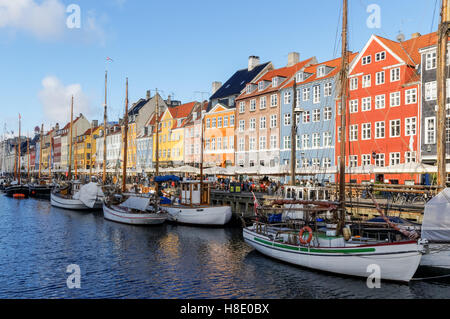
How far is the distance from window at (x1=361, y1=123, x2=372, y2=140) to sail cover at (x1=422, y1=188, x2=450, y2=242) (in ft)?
97.7

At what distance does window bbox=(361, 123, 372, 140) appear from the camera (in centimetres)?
4541

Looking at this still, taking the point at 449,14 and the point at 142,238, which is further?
the point at 142,238

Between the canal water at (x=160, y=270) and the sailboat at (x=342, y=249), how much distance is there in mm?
482

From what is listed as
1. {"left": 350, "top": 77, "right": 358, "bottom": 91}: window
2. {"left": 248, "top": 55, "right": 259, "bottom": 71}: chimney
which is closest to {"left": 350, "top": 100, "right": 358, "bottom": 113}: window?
{"left": 350, "top": 77, "right": 358, "bottom": 91}: window

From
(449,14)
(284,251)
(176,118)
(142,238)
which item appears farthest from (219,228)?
(176,118)

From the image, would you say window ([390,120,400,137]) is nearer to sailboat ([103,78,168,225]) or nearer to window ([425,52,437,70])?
window ([425,52,437,70])

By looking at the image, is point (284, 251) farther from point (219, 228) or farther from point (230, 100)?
point (230, 100)

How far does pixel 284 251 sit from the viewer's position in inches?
842

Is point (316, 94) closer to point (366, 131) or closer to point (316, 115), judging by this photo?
point (316, 115)

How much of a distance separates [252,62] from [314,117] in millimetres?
21021

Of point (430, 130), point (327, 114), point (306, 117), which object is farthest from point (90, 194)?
point (430, 130)

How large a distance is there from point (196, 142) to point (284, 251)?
50.3 metres

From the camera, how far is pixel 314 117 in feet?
170

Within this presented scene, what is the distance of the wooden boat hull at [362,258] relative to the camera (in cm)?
1694
